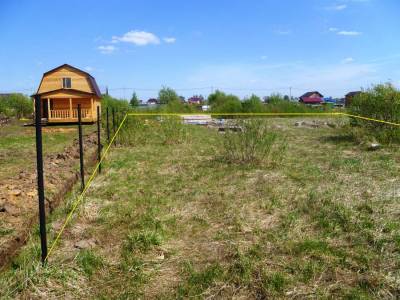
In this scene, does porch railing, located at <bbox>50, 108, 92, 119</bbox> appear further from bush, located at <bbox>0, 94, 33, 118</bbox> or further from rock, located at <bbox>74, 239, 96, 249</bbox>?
rock, located at <bbox>74, 239, 96, 249</bbox>

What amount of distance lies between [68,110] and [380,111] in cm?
2011

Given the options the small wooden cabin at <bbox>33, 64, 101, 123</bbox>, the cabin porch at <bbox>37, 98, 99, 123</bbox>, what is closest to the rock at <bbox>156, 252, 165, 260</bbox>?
the cabin porch at <bbox>37, 98, 99, 123</bbox>

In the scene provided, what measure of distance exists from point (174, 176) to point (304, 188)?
8.50ft

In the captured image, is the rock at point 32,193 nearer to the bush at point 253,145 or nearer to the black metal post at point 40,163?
the black metal post at point 40,163

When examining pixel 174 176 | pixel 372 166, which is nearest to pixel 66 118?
pixel 174 176

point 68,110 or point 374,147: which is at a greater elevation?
point 68,110

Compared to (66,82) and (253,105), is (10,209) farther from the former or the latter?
(253,105)

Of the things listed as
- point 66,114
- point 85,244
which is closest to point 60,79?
point 66,114

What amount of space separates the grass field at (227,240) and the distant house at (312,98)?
73743 millimetres

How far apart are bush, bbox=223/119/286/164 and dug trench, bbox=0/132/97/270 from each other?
349 cm

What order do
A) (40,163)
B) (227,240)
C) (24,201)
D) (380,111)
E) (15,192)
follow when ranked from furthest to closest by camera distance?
(380,111)
(15,192)
(24,201)
(227,240)
(40,163)

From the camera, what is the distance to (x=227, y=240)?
380 centimetres

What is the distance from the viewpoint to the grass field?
9.50ft

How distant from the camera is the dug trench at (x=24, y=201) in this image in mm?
3643
